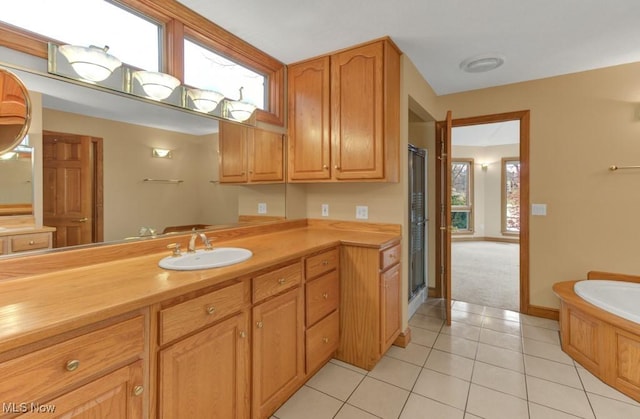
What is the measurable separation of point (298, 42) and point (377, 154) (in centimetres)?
106

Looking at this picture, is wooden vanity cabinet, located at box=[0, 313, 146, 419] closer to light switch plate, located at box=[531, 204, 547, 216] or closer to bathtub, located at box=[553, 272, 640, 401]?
bathtub, located at box=[553, 272, 640, 401]

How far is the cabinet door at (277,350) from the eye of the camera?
4.84 feet

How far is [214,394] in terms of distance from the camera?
1.26 m

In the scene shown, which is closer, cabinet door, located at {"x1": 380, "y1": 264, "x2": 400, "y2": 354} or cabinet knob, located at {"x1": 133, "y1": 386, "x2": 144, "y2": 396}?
cabinet knob, located at {"x1": 133, "y1": 386, "x2": 144, "y2": 396}

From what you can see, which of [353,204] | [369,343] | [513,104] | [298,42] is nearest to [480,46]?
[513,104]

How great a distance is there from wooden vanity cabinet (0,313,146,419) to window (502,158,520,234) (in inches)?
319

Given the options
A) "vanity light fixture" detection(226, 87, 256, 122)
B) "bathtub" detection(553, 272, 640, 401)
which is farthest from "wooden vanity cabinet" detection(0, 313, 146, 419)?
"bathtub" detection(553, 272, 640, 401)

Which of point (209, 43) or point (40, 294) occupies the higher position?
point (209, 43)

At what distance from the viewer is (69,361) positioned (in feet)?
2.70

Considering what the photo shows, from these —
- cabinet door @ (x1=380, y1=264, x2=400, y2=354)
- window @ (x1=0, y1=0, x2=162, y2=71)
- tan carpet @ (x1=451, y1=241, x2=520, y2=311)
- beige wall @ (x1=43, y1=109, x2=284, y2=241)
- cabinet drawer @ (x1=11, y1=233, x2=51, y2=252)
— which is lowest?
tan carpet @ (x1=451, y1=241, x2=520, y2=311)

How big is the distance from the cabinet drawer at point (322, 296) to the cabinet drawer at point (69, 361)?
1.03m

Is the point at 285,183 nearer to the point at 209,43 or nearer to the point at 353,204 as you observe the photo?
the point at 353,204

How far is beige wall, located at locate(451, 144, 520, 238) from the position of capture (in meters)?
7.23

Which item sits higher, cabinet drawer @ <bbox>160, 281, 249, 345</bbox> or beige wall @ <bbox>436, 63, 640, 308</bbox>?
beige wall @ <bbox>436, 63, 640, 308</bbox>
